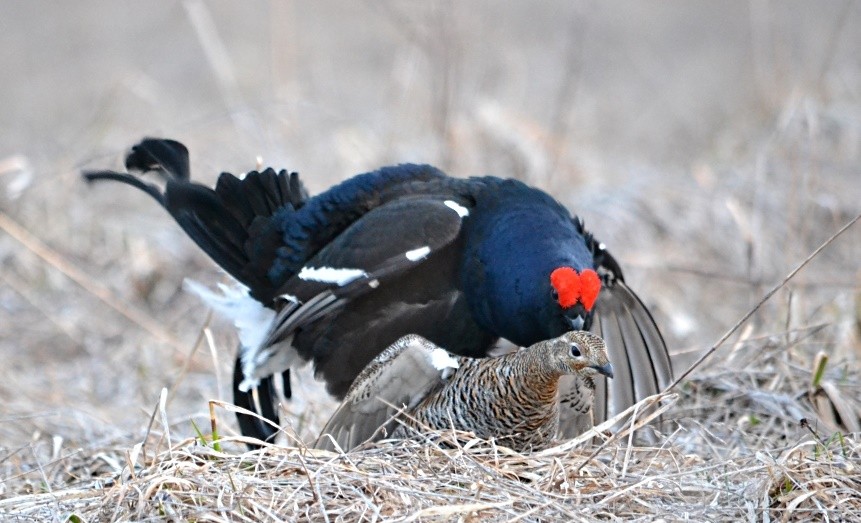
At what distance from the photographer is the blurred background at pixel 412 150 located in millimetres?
5324

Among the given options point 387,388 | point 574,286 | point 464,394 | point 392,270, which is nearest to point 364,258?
point 392,270

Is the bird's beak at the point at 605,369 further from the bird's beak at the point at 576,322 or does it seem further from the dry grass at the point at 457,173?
the bird's beak at the point at 576,322

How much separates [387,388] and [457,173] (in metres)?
3.45

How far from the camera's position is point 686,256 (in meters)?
6.41

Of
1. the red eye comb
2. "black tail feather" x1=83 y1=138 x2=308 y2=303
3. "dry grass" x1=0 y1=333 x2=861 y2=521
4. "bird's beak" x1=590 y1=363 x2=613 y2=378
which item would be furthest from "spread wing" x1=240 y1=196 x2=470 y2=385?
"bird's beak" x1=590 y1=363 x2=613 y2=378

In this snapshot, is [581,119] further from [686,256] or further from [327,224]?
[327,224]

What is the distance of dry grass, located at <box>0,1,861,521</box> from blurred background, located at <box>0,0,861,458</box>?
0.03m

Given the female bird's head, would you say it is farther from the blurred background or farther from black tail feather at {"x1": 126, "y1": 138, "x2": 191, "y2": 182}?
black tail feather at {"x1": 126, "y1": 138, "x2": 191, "y2": 182}

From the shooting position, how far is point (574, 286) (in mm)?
3520

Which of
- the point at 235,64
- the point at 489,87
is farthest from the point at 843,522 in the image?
the point at 235,64

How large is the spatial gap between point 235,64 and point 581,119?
136 inches

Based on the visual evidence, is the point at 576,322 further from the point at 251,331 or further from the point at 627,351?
the point at 251,331

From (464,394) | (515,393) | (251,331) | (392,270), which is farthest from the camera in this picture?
(251,331)

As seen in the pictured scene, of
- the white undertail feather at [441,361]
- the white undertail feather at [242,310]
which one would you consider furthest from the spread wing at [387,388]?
the white undertail feather at [242,310]
